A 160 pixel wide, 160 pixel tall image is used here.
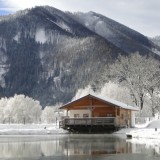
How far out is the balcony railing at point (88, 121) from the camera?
2345 inches

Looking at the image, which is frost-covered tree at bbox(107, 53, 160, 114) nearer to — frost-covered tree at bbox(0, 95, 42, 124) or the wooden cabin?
the wooden cabin

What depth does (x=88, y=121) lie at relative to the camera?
2368 inches

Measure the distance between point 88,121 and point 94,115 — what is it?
19.7ft

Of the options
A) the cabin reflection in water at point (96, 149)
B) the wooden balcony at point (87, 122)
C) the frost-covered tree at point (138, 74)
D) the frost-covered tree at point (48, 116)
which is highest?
the frost-covered tree at point (138, 74)

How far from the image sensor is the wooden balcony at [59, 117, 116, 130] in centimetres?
5953

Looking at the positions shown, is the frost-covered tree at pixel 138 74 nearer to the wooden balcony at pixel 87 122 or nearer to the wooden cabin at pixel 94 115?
the wooden cabin at pixel 94 115

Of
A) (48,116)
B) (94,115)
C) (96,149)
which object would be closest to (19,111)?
(48,116)

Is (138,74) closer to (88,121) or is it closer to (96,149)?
(88,121)

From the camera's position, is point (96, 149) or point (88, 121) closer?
point (96, 149)

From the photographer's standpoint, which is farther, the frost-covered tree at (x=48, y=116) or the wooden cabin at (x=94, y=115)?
the frost-covered tree at (x=48, y=116)

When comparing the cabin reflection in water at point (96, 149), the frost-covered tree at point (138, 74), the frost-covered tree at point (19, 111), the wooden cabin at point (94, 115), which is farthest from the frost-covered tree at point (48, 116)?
the cabin reflection in water at point (96, 149)

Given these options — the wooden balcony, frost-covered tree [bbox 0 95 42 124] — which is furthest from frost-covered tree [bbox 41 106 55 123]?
the wooden balcony

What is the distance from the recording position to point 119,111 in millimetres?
64812

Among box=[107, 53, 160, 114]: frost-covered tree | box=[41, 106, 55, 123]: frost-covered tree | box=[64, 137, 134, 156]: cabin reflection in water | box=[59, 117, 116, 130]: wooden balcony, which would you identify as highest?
box=[107, 53, 160, 114]: frost-covered tree
